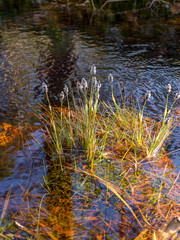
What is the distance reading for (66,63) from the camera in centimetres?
573

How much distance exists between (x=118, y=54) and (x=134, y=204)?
488 centimetres

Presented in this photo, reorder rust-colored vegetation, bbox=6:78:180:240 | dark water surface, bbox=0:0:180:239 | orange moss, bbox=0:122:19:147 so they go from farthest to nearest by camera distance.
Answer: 1. orange moss, bbox=0:122:19:147
2. dark water surface, bbox=0:0:180:239
3. rust-colored vegetation, bbox=6:78:180:240

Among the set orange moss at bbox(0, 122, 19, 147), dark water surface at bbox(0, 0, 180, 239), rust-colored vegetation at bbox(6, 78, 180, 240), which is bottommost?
rust-colored vegetation at bbox(6, 78, 180, 240)

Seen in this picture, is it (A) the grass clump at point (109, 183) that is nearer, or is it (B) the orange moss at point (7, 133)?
(A) the grass clump at point (109, 183)

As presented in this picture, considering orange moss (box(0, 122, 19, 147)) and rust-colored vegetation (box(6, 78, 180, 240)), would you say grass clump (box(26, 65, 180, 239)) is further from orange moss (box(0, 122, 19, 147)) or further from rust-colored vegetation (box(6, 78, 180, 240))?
orange moss (box(0, 122, 19, 147))

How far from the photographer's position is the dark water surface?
2.80 m

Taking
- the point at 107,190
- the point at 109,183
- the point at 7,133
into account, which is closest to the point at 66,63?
the point at 7,133

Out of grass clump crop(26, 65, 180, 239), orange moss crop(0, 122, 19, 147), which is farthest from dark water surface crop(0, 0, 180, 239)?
grass clump crop(26, 65, 180, 239)

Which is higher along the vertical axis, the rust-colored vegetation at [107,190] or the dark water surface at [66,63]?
the dark water surface at [66,63]

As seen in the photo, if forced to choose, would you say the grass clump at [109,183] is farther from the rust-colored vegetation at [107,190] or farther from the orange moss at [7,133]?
the orange moss at [7,133]

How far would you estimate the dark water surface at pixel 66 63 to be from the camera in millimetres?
2801

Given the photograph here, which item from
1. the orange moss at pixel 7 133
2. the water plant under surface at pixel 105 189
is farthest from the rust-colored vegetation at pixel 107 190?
the orange moss at pixel 7 133

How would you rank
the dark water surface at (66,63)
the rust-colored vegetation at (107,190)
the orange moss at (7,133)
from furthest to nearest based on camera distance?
the orange moss at (7,133) → the dark water surface at (66,63) → the rust-colored vegetation at (107,190)

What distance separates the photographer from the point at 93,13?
38.5 feet
